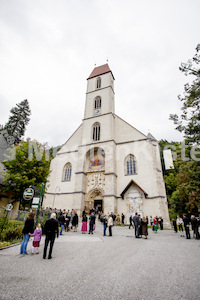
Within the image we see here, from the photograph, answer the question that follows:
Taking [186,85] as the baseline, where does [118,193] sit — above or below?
below

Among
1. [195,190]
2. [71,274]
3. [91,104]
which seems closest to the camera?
[71,274]

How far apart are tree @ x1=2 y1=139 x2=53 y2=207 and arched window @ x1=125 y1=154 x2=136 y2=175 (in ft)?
36.0

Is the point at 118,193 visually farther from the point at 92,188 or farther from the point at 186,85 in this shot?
the point at 186,85

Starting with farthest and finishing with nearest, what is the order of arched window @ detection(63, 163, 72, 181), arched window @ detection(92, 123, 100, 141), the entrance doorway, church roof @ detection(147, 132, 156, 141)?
arched window @ detection(92, 123, 100, 141)
arched window @ detection(63, 163, 72, 181)
the entrance doorway
church roof @ detection(147, 132, 156, 141)

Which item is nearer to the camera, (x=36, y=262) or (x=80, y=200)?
(x=36, y=262)

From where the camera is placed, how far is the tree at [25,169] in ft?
48.1

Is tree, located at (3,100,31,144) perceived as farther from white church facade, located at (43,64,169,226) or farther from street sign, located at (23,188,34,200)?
street sign, located at (23,188,34,200)

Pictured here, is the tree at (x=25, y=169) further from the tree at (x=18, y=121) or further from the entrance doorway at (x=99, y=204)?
the tree at (x=18, y=121)

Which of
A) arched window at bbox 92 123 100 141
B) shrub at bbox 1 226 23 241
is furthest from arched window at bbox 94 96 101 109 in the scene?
shrub at bbox 1 226 23 241

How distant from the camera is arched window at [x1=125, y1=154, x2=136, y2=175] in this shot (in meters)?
22.0

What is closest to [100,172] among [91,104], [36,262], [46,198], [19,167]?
[46,198]

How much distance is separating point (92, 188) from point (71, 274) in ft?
62.9

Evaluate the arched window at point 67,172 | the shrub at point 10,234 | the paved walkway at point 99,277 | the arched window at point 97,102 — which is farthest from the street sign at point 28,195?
the arched window at point 97,102

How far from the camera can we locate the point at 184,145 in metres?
11.5
